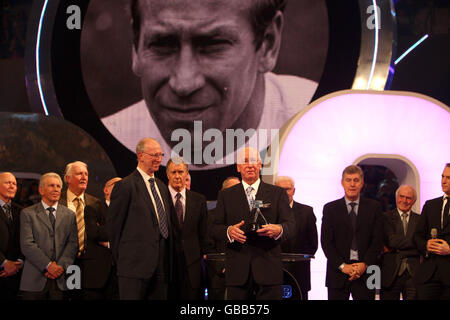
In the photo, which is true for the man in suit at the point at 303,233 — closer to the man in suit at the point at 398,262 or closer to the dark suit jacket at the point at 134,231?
the man in suit at the point at 398,262

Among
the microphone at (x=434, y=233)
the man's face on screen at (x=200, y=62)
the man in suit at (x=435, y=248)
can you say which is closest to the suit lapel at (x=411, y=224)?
the man in suit at (x=435, y=248)

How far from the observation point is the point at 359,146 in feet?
23.2

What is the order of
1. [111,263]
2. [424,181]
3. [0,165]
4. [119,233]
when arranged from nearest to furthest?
[119,233]
[111,263]
[424,181]
[0,165]

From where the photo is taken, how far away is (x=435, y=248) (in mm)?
5117

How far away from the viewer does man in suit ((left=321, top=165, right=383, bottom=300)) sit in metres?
5.45

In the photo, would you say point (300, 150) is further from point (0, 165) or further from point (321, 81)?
point (0, 165)

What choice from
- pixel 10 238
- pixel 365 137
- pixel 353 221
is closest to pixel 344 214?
pixel 353 221

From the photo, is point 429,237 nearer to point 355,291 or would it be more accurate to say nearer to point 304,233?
point 355,291

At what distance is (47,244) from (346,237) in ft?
8.90

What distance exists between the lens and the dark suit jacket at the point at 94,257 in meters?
5.71

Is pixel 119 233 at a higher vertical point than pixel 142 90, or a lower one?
lower

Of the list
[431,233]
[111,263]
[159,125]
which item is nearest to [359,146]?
[431,233]

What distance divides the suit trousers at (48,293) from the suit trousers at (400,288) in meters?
3.09

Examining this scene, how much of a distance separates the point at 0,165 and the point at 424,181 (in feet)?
18.6
